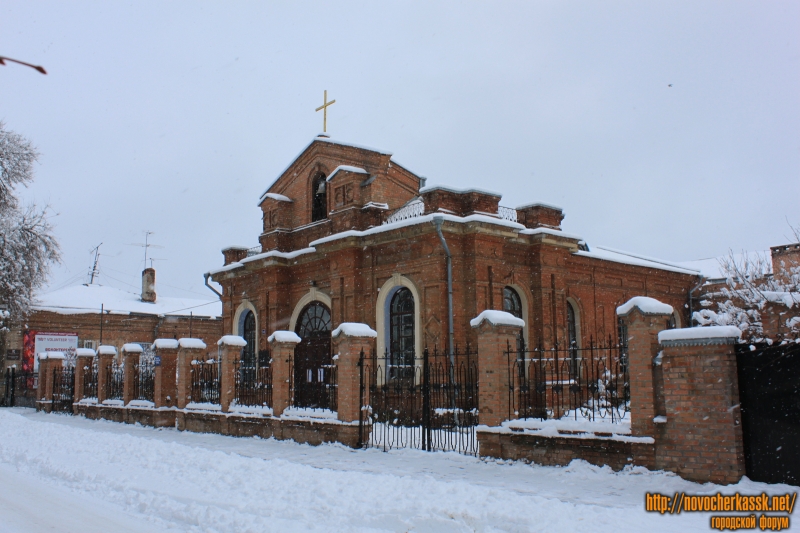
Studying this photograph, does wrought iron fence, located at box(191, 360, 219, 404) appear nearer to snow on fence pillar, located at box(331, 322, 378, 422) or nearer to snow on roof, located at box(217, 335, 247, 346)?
snow on roof, located at box(217, 335, 247, 346)

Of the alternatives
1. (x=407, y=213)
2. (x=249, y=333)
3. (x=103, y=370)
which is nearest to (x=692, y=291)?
(x=407, y=213)

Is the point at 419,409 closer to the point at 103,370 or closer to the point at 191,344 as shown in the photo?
the point at 191,344

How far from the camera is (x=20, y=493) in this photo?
25.9 feet

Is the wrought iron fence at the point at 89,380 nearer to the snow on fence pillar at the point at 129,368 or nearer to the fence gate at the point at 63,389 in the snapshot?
the fence gate at the point at 63,389

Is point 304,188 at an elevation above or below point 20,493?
above

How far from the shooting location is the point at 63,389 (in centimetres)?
2167

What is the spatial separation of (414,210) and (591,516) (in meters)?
11.4

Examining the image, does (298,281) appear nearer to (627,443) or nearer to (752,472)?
(627,443)

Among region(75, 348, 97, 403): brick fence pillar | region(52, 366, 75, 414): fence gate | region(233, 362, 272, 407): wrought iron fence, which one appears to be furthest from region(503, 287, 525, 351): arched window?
region(52, 366, 75, 414): fence gate

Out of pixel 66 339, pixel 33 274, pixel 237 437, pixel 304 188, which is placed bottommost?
pixel 237 437

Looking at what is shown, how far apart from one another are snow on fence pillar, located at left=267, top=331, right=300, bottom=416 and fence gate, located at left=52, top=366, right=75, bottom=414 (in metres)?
11.2

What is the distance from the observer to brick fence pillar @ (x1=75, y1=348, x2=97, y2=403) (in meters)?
20.2

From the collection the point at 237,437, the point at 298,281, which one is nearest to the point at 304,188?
the point at 298,281

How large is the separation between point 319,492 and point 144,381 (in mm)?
11878
